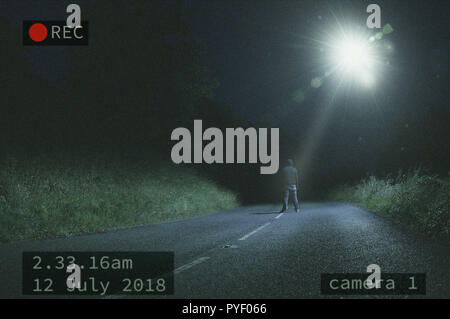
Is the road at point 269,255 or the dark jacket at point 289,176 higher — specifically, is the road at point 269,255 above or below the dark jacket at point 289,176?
below

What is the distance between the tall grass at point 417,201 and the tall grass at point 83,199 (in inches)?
338

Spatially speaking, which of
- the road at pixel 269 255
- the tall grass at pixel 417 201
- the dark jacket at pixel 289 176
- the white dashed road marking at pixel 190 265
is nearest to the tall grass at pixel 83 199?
the road at pixel 269 255

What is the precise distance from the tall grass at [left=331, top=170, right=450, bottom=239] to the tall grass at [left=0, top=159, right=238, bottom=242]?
8583 mm

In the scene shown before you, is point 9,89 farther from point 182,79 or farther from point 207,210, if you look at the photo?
point 207,210

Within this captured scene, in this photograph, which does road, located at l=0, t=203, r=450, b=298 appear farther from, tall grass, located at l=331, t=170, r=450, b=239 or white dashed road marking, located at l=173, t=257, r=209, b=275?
tall grass, located at l=331, t=170, r=450, b=239

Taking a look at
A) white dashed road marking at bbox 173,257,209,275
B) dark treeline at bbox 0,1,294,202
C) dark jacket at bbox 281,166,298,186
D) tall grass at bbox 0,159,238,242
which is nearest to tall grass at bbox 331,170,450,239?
dark jacket at bbox 281,166,298,186

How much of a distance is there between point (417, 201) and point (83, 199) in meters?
10.8

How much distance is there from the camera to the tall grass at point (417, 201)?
9242 millimetres

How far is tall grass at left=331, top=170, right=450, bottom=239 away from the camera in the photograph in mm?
9242

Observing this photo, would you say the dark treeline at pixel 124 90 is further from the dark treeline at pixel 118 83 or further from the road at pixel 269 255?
the road at pixel 269 255
